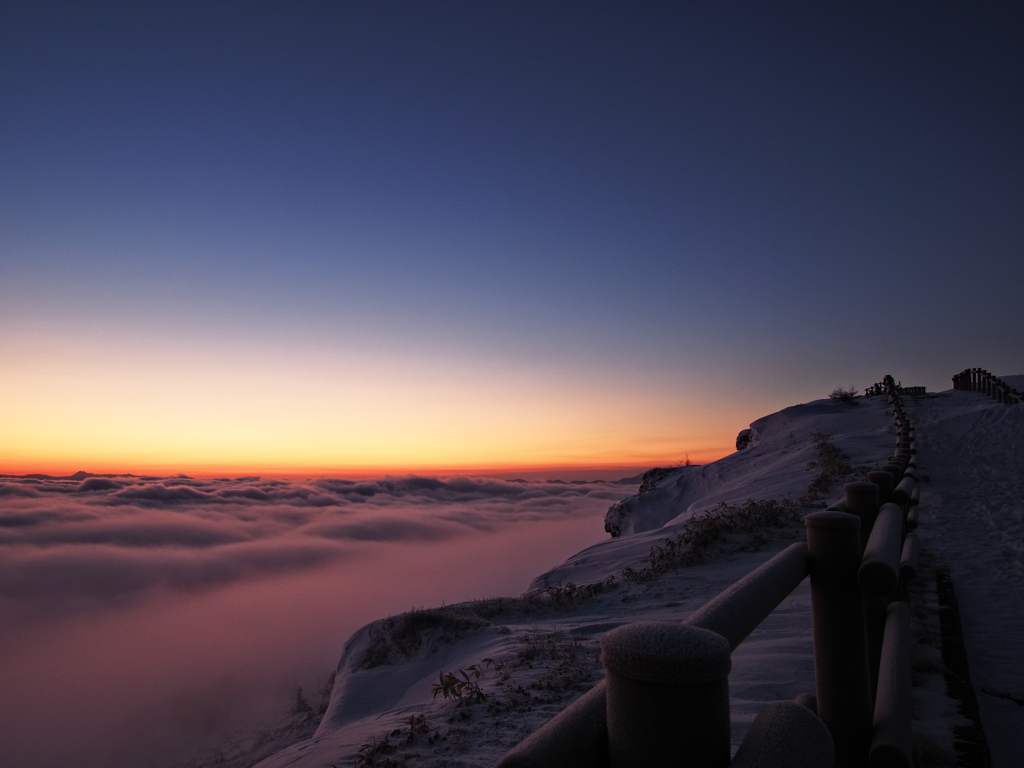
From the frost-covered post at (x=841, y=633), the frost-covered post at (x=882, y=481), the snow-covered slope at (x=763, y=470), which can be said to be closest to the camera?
the frost-covered post at (x=841, y=633)

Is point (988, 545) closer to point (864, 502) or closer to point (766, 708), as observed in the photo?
point (864, 502)

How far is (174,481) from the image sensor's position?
472 ft

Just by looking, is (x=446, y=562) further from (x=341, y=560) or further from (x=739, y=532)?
(x=739, y=532)

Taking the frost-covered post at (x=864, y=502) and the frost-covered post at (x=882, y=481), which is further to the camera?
the frost-covered post at (x=882, y=481)

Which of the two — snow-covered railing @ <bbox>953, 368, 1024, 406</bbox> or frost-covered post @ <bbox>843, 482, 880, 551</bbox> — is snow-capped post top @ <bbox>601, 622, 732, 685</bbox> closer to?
frost-covered post @ <bbox>843, 482, 880, 551</bbox>

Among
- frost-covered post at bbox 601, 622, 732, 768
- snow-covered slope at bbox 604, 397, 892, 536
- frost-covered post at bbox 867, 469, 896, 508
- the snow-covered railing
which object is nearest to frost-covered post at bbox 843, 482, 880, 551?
frost-covered post at bbox 867, 469, 896, 508

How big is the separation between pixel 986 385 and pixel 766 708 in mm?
29500

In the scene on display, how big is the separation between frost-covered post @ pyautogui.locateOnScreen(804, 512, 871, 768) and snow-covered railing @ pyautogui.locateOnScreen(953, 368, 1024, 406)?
21899 mm

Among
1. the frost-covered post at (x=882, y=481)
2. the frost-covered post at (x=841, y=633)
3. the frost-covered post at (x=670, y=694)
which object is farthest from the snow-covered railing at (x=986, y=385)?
the frost-covered post at (x=670, y=694)

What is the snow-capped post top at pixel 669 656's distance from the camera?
75 centimetres

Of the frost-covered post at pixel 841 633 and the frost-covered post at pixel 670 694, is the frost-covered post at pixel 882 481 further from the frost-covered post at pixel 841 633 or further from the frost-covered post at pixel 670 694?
the frost-covered post at pixel 670 694

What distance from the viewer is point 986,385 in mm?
23156

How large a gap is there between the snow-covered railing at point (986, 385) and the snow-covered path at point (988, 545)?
325 cm

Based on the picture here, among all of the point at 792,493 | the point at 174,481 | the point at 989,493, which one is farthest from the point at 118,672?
the point at 174,481
